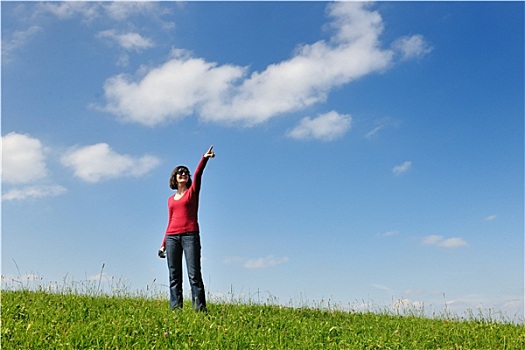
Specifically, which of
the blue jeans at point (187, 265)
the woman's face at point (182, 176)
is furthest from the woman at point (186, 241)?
the woman's face at point (182, 176)

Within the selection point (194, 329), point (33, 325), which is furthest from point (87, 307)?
point (194, 329)

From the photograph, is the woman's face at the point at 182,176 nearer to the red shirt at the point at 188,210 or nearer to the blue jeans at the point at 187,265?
the red shirt at the point at 188,210

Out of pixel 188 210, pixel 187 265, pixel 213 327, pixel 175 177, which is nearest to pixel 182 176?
pixel 175 177

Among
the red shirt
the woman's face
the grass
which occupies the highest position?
the woman's face

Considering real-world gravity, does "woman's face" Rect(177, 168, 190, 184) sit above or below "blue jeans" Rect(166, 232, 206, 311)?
A: above

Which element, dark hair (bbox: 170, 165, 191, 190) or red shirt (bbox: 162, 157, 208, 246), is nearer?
red shirt (bbox: 162, 157, 208, 246)

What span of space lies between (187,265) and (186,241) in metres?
0.46

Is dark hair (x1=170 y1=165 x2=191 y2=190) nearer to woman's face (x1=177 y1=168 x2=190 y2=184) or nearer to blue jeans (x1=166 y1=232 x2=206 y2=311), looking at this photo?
woman's face (x1=177 y1=168 x2=190 y2=184)

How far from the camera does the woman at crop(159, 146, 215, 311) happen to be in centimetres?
1134

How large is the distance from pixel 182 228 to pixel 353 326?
3.83 m

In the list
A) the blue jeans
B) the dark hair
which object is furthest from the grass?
the dark hair

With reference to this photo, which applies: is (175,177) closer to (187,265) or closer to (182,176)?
(182,176)

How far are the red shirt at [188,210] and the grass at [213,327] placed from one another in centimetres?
158

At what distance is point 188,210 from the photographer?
11516mm
